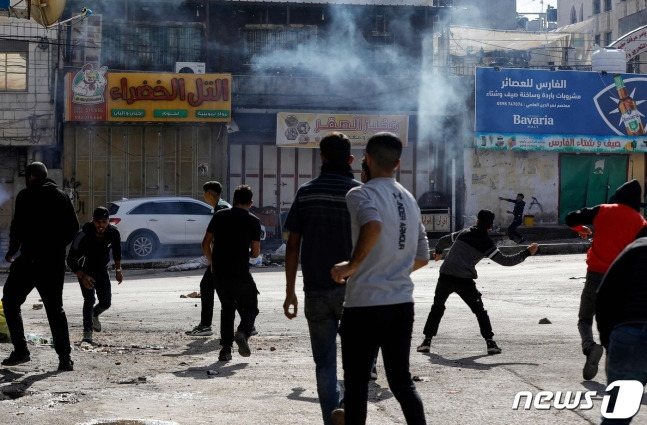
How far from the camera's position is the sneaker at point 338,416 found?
17.8 ft

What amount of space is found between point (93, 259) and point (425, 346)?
11.9 feet

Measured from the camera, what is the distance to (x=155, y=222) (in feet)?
79.5

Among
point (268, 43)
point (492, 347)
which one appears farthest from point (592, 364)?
point (268, 43)

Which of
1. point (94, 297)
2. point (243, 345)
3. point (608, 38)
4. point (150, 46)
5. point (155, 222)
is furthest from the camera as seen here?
point (608, 38)

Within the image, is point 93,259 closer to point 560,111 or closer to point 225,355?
point 225,355

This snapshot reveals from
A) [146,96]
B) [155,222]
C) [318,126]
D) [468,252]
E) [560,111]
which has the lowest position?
[155,222]

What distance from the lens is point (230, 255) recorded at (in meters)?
8.88

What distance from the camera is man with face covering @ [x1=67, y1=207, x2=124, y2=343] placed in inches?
407

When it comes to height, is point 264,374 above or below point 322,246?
below

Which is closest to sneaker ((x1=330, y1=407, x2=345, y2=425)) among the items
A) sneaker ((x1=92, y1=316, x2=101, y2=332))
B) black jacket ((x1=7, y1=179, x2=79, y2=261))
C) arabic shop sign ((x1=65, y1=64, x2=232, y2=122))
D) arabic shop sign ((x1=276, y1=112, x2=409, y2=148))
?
black jacket ((x1=7, y1=179, x2=79, y2=261))

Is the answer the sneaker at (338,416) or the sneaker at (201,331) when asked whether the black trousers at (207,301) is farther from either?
the sneaker at (338,416)

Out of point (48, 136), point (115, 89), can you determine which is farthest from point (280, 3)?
point (48, 136)

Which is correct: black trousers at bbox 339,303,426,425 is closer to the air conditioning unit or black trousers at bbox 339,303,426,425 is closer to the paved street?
the paved street

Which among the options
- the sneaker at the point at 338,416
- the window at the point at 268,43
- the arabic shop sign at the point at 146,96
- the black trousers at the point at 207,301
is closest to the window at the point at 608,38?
the window at the point at 268,43
